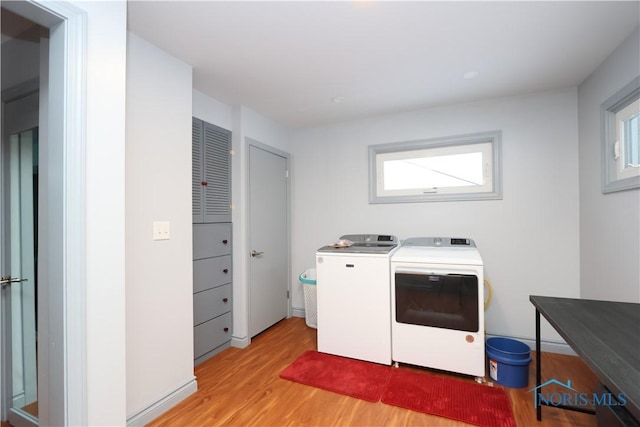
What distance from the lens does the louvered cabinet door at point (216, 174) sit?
8.29 ft

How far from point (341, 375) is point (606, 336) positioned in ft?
5.48

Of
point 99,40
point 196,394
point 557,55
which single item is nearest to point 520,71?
point 557,55

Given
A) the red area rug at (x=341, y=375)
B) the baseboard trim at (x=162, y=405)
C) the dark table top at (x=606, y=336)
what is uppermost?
the dark table top at (x=606, y=336)

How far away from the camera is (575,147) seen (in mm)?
2492

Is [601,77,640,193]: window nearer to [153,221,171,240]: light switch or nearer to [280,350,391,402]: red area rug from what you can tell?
[280,350,391,402]: red area rug

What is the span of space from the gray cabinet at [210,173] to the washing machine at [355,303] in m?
1.06

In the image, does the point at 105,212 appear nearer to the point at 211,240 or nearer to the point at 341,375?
the point at 211,240

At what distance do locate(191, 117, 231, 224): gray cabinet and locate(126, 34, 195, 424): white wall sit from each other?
35cm

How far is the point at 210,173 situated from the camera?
2572 mm

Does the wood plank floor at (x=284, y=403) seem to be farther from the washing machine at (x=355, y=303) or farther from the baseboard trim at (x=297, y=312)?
the baseboard trim at (x=297, y=312)

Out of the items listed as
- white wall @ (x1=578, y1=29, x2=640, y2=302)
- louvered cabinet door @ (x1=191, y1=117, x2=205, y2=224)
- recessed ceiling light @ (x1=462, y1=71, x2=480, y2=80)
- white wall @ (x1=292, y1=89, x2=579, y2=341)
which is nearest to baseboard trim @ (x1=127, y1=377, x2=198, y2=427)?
louvered cabinet door @ (x1=191, y1=117, x2=205, y2=224)

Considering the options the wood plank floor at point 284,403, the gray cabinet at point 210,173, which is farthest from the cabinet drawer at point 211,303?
the gray cabinet at point 210,173

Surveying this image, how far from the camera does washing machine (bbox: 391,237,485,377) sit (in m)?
2.09

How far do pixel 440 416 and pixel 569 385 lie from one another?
1103 millimetres
